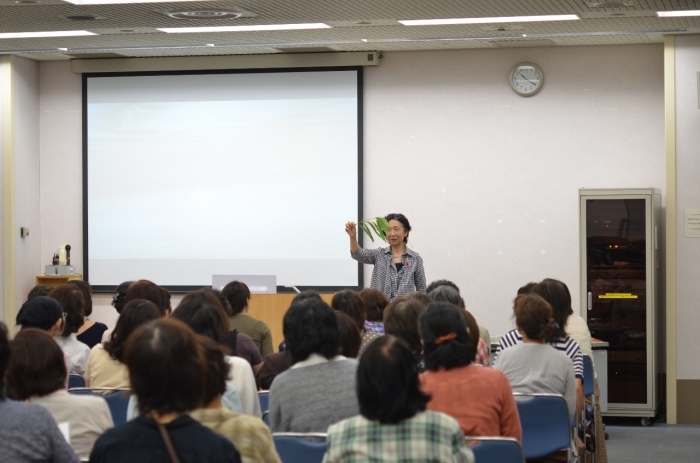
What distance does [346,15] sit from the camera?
732cm

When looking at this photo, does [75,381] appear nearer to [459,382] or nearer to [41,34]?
[459,382]

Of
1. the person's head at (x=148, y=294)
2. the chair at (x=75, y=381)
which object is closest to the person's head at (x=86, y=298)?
the person's head at (x=148, y=294)

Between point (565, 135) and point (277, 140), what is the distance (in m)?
2.85

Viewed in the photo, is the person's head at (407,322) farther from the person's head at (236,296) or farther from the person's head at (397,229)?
the person's head at (397,229)

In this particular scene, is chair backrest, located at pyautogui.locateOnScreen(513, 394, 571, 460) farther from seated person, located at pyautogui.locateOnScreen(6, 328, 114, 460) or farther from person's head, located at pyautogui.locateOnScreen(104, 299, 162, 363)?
seated person, located at pyautogui.locateOnScreen(6, 328, 114, 460)

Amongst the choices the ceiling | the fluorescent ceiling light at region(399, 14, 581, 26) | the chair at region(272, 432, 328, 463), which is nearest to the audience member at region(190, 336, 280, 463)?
the chair at region(272, 432, 328, 463)

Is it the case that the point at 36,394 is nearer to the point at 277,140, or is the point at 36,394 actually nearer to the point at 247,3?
the point at 247,3

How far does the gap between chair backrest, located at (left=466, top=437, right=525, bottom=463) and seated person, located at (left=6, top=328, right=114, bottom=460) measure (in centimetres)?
124

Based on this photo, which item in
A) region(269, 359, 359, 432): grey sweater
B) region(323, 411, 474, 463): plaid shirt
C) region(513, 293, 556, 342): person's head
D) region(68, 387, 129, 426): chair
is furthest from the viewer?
region(513, 293, 556, 342): person's head

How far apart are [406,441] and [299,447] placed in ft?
2.48

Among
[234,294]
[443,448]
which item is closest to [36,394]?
[443,448]

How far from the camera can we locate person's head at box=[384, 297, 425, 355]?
4168 millimetres

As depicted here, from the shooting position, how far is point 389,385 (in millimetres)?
2408

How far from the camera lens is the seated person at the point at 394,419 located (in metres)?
2.41
